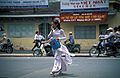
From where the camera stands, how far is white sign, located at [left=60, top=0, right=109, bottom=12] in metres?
30.3

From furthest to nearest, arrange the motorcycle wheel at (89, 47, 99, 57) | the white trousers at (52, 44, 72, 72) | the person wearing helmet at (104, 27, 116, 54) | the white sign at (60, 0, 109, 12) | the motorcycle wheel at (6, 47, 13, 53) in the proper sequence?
the white sign at (60, 0, 109, 12) < the motorcycle wheel at (6, 47, 13, 53) < the motorcycle wheel at (89, 47, 99, 57) < the person wearing helmet at (104, 27, 116, 54) < the white trousers at (52, 44, 72, 72)

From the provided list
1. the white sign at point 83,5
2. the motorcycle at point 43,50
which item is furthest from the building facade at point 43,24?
the motorcycle at point 43,50

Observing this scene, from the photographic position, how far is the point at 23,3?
106 ft

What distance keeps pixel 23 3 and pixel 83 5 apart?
516cm

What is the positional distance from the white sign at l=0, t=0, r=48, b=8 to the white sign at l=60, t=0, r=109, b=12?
176 cm

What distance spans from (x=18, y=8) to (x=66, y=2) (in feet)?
14.0

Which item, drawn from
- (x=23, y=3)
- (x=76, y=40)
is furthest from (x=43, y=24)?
(x=76, y=40)

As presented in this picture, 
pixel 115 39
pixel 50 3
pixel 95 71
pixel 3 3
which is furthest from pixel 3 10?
pixel 95 71

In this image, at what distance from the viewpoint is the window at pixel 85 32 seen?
1203 inches

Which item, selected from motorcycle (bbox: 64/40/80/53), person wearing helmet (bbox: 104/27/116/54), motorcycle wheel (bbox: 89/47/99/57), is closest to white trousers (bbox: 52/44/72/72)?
person wearing helmet (bbox: 104/27/116/54)

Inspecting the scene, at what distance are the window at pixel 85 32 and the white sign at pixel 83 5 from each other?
1401 millimetres

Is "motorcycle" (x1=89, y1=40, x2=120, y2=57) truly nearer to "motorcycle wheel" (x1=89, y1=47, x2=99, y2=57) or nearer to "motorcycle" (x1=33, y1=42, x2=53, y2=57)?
"motorcycle wheel" (x1=89, y1=47, x2=99, y2=57)

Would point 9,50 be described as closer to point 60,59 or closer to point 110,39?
point 110,39

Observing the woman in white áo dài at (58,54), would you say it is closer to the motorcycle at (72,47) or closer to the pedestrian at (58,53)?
the pedestrian at (58,53)
